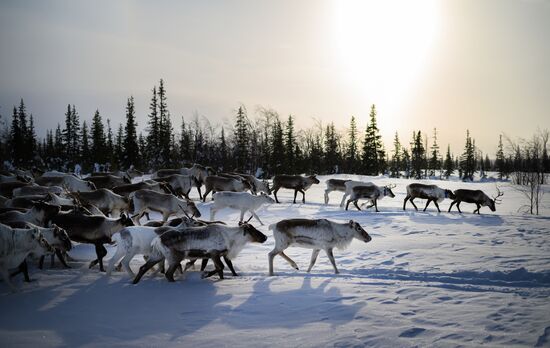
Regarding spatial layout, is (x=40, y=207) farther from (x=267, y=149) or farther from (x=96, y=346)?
(x=267, y=149)

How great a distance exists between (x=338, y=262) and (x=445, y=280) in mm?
2984

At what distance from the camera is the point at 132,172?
33.6m

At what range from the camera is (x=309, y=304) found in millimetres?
6836

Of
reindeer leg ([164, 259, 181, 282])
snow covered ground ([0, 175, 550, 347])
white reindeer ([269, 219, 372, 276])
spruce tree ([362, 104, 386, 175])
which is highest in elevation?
spruce tree ([362, 104, 386, 175])

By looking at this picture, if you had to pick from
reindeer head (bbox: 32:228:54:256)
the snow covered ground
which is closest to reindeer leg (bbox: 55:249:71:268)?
the snow covered ground

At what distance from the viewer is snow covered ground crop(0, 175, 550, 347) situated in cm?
543

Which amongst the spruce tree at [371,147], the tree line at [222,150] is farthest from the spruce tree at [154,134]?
the spruce tree at [371,147]

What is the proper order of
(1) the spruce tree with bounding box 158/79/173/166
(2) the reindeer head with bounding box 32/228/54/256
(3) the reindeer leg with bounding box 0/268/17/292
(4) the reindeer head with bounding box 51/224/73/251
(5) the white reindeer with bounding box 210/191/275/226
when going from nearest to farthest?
(3) the reindeer leg with bounding box 0/268/17/292
(2) the reindeer head with bounding box 32/228/54/256
(4) the reindeer head with bounding box 51/224/73/251
(5) the white reindeer with bounding box 210/191/275/226
(1) the spruce tree with bounding box 158/79/173/166

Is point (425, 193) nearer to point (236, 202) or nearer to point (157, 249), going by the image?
point (236, 202)

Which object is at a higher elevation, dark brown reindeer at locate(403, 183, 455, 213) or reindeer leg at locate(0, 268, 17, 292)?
dark brown reindeer at locate(403, 183, 455, 213)

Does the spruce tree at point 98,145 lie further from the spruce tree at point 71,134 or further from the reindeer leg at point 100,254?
the reindeer leg at point 100,254

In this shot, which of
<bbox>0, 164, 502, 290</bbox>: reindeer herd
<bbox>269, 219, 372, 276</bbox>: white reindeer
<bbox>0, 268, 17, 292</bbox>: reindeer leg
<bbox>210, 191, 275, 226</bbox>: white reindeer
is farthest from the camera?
<bbox>210, 191, 275, 226</bbox>: white reindeer

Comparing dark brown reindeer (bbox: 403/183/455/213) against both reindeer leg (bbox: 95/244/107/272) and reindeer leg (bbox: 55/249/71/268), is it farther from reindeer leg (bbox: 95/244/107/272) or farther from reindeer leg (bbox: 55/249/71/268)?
reindeer leg (bbox: 55/249/71/268)

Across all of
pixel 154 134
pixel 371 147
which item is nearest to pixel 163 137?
pixel 154 134
